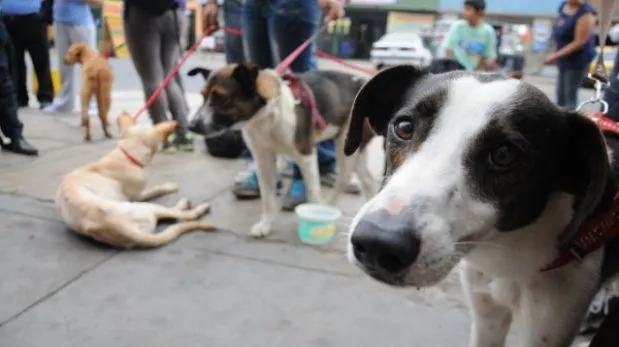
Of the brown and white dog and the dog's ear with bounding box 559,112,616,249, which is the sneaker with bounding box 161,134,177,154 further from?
the dog's ear with bounding box 559,112,616,249

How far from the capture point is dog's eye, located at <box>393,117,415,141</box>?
1.37 m

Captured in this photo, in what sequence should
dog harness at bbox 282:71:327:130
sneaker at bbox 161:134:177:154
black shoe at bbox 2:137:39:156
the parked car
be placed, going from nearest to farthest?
the parked car
dog harness at bbox 282:71:327:130
black shoe at bbox 2:137:39:156
sneaker at bbox 161:134:177:154

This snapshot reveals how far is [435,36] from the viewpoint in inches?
1083

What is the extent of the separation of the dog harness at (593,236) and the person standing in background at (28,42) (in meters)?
7.49

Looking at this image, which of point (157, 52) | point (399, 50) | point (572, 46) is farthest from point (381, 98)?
point (399, 50)

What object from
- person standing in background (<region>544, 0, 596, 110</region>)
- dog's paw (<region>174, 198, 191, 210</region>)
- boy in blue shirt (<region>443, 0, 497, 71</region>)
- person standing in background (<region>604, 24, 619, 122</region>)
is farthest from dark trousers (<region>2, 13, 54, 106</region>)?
person standing in background (<region>604, 24, 619, 122</region>)

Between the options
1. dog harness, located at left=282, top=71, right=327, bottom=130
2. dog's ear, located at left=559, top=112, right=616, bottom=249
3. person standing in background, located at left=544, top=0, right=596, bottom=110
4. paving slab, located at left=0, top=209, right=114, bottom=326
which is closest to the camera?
dog's ear, located at left=559, top=112, right=616, bottom=249

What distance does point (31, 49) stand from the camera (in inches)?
295

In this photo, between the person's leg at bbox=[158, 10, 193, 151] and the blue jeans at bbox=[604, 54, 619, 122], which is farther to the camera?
the person's leg at bbox=[158, 10, 193, 151]

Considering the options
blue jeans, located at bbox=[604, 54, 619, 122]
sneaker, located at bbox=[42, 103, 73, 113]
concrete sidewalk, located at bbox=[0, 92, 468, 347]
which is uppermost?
blue jeans, located at bbox=[604, 54, 619, 122]

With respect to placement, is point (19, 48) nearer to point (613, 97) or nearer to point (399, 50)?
point (613, 97)

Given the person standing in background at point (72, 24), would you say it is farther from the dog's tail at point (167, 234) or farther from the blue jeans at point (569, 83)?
the blue jeans at point (569, 83)

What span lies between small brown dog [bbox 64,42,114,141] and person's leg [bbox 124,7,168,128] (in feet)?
2.84

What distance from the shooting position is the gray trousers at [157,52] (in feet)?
16.1
